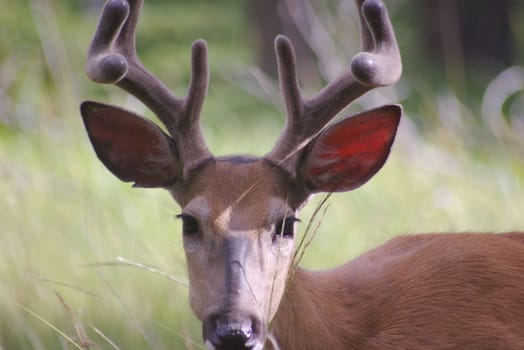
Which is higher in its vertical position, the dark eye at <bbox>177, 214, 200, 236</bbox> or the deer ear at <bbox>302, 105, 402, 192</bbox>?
the deer ear at <bbox>302, 105, 402, 192</bbox>

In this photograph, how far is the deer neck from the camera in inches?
184

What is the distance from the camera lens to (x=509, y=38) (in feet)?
56.8

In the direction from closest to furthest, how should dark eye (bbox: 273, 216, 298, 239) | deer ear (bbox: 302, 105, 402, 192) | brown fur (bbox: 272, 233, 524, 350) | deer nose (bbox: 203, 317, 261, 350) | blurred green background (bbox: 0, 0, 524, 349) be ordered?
deer nose (bbox: 203, 317, 261, 350) < dark eye (bbox: 273, 216, 298, 239) < brown fur (bbox: 272, 233, 524, 350) < deer ear (bbox: 302, 105, 402, 192) < blurred green background (bbox: 0, 0, 524, 349)

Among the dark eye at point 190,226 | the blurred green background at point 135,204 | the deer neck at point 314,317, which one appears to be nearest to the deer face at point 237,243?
the dark eye at point 190,226

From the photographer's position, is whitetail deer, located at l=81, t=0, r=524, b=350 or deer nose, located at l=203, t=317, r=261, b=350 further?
whitetail deer, located at l=81, t=0, r=524, b=350

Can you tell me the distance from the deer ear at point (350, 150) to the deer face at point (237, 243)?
130 mm

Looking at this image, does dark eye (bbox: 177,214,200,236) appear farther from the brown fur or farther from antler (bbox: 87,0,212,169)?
the brown fur

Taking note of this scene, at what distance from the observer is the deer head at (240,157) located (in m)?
4.47

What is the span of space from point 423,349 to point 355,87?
2.96 ft

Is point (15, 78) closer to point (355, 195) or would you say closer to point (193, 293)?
point (355, 195)

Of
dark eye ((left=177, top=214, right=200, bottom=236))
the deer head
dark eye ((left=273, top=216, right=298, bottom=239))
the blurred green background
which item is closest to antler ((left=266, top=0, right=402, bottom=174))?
the deer head

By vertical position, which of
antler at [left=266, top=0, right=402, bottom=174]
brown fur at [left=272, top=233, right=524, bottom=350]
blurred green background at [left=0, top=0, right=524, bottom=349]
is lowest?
blurred green background at [left=0, top=0, right=524, bottom=349]

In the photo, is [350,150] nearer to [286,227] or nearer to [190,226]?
[286,227]

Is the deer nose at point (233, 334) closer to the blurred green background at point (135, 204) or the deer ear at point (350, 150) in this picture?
the blurred green background at point (135, 204)
